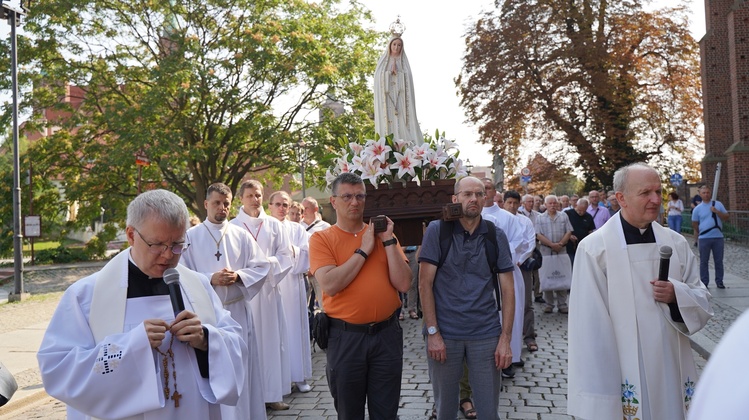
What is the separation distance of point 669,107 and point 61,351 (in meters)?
32.9

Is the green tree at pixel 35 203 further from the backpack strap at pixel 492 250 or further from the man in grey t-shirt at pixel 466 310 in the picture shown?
the backpack strap at pixel 492 250

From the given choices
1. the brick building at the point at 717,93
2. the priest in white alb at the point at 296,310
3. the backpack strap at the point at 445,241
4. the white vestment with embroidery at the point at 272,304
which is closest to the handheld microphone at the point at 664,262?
the backpack strap at the point at 445,241

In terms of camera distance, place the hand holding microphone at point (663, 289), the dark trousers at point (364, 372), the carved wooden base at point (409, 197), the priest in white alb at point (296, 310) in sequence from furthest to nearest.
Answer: the priest in white alb at point (296, 310)
the carved wooden base at point (409, 197)
the dark trousers at point (364, 372)
the hand holding microphone at point (663, 289)

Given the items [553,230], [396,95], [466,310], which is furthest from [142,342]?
[553,230]

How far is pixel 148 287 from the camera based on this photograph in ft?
10.3

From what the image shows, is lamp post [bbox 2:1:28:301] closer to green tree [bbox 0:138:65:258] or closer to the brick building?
green tree [bbox 0:138:65:258]

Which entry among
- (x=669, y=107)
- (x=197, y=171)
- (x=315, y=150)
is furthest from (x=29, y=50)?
(x=669, y=107)

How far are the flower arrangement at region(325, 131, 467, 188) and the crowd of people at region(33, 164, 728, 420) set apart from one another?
0.41 meters

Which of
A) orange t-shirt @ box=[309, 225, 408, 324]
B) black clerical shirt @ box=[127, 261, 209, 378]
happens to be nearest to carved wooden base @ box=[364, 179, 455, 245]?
orange t-shirt @ box=[309, 225, 408, 324]

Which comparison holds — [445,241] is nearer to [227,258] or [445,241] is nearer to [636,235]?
[636,235]

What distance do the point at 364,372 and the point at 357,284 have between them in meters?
0.56

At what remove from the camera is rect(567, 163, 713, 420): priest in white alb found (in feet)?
12.6

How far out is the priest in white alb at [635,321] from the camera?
3.85 meters

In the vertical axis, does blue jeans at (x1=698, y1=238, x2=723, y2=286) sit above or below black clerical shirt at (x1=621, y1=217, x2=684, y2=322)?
below
